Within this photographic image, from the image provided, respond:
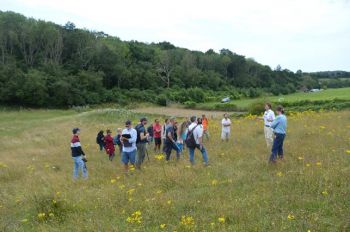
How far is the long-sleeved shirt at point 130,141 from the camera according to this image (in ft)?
42.7

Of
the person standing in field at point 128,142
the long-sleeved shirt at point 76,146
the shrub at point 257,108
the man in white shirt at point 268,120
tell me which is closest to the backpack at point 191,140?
the person standing in field at point 128,142

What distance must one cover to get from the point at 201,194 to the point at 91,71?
78.2 m

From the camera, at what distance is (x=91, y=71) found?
84.4 metres

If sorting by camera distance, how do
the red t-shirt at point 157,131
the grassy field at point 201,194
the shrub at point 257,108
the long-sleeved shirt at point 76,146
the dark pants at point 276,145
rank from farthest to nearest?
the shrub at point 257,108
the red t-shirt at point 157,131
the long-sleeved shirt at point 76,146
the dark pants at point 276,145
the grassy field at point 201,194

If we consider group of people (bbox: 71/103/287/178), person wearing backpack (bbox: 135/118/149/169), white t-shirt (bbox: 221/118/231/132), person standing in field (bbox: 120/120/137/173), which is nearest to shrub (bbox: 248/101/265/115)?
white t-shirt (bbox: 221/118/231/132)

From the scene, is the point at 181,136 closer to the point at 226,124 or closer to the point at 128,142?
the point at 226,124

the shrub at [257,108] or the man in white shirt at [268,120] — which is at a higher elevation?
the man in white shirt at [268,120]

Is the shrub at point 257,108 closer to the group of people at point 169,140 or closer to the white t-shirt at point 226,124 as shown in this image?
the white t-shirt at point 226,124

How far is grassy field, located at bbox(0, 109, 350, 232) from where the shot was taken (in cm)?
716

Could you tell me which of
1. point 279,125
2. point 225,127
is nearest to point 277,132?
point 279,125

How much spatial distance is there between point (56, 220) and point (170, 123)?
316 inches

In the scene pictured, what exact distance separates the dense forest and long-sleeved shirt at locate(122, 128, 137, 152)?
56451mm

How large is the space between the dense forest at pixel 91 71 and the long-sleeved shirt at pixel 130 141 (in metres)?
56.5

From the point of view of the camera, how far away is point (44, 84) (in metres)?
68.2
